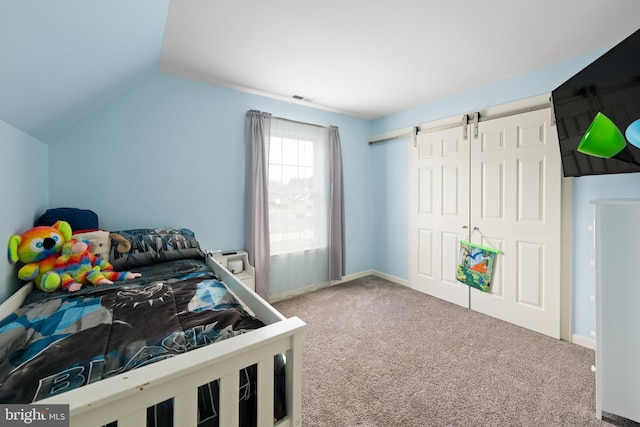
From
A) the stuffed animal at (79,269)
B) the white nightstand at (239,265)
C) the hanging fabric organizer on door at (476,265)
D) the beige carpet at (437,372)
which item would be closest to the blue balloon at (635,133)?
the beige carpet at (437,372)

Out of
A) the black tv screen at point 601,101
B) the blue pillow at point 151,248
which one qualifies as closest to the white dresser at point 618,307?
the black tv screen at point 601,101

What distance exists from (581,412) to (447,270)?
1.65 m

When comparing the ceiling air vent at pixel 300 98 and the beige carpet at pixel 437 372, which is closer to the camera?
the beige carpet at pixel 437 372

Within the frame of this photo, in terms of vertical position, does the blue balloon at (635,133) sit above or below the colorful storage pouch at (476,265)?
above

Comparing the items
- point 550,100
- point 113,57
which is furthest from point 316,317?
point 550,100

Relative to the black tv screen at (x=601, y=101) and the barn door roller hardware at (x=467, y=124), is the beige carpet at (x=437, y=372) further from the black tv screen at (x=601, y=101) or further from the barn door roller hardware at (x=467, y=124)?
the barn door roller hardware at (x=467, y=124)

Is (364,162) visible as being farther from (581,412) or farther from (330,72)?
(581,412)

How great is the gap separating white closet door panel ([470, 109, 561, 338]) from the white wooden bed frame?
2527mm

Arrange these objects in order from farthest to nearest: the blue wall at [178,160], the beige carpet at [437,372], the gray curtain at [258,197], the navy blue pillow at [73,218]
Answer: the gray curtain at [258,197]
the blue wall at [178,160]
the navy blue pillow at [73,218]
the beige carpet at [437,372]

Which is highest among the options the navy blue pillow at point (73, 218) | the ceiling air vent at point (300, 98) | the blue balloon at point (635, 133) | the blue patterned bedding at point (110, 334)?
the ceiling air vent at point (300, 98)

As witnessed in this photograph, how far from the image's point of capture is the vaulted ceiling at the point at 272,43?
3.61 feet

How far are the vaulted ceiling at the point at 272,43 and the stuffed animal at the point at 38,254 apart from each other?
0.62 meters

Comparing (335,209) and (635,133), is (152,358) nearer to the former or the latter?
(635,133)

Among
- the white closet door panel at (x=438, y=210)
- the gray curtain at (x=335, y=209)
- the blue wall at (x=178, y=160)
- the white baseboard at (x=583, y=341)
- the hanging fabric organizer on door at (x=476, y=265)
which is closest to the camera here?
the blue wall at (x=178, y=160)
